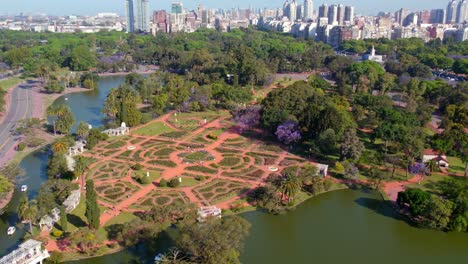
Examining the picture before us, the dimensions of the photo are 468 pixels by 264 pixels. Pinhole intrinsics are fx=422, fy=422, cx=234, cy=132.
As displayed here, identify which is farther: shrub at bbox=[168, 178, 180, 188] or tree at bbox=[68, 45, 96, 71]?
tree at bbox=[68, 45, 96, 71]

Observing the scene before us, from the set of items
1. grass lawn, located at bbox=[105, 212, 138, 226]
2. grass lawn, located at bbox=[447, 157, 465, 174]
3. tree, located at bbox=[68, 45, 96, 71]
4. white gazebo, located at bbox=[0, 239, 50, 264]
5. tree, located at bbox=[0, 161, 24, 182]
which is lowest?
grass lawn, located at bbox=[105, 212, 138, 226]

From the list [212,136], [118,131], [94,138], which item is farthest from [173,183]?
[118,131]

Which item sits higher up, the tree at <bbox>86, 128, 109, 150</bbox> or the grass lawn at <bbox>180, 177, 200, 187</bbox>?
the tree at <bbox>86, 128, 109, 150</bbox>

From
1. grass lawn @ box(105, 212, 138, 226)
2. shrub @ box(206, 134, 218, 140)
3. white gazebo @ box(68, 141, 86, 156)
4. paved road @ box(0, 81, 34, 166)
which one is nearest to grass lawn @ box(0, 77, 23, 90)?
paved road @ box(0, 81, 34, 166)

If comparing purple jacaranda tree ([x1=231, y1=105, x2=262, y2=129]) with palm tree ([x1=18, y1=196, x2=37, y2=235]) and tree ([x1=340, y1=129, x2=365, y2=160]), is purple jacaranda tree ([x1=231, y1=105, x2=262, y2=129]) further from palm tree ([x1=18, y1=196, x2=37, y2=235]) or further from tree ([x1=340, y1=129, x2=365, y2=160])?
palm tree ([x1=18, y1=196, x2=37, y2=235])

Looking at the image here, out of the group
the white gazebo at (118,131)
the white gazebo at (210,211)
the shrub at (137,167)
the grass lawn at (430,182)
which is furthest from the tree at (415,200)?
the white gazebo at (118,131)
